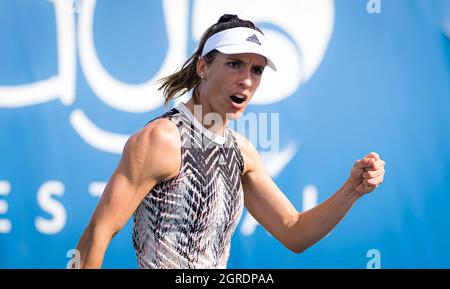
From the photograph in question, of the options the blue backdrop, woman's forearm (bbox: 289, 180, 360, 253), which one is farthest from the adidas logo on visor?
the blue backdrop

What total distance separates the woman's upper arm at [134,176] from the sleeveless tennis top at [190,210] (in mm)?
73

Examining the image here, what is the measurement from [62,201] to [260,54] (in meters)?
1.52

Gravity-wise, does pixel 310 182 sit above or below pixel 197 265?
above

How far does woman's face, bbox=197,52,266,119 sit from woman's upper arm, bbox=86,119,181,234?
0.86 ft

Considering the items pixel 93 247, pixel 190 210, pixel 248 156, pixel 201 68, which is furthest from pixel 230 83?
pixel 93 247

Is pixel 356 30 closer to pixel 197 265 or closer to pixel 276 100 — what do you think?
pixel 276 100

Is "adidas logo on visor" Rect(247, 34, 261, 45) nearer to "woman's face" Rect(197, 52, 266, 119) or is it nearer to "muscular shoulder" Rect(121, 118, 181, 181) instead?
"woman's face" Rect(197, 52, 266, 119)

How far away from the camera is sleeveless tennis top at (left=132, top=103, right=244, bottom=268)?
2.04 meters

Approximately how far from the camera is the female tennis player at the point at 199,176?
6.37 ft

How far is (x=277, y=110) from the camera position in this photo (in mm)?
3293

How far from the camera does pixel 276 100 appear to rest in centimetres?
330

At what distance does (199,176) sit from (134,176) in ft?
0.78

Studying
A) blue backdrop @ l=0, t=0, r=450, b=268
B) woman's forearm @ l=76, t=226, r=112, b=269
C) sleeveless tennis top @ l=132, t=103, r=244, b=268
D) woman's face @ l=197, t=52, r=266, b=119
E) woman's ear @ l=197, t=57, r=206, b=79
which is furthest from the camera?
blue backdrop @ l=0, t=0, r=450, b=268
